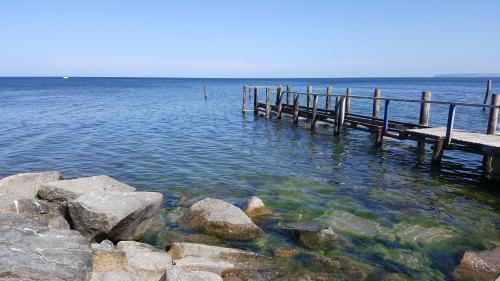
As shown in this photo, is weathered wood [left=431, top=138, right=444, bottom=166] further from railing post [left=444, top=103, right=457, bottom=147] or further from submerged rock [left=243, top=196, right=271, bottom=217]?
submerged rock [left=243, top=196, right=271, bottom=217]

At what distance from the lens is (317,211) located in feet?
32.6

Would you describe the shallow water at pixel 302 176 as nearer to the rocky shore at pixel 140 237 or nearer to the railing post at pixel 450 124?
the rocky shore at pixel 140 237

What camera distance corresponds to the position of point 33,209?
7.61 m

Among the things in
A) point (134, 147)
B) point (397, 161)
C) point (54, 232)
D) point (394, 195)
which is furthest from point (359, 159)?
point (54, 232)

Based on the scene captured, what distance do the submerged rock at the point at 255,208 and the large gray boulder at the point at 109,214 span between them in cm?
248

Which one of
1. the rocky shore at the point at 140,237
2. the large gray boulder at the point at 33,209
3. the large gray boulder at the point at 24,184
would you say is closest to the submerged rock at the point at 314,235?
the rocky shore at the point at 140,237

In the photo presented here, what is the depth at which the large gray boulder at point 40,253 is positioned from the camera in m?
4.73

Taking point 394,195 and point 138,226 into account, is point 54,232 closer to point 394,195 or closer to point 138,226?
point 138,226

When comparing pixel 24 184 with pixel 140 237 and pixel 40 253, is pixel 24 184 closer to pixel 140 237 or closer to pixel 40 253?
pixel 140 237

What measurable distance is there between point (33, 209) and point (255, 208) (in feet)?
15.9

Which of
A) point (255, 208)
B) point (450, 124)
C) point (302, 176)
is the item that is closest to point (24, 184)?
point (255, 208)

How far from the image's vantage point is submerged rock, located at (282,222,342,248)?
7934 millimetres

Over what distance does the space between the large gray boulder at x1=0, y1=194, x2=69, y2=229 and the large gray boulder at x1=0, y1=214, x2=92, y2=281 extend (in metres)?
1.04

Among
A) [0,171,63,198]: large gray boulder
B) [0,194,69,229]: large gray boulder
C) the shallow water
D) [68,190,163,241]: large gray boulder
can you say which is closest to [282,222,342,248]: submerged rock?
Answer: the shallow water
